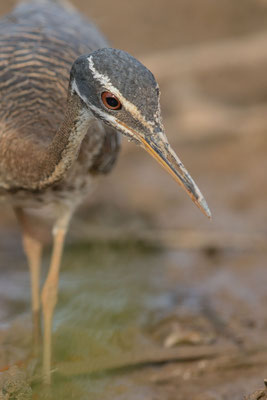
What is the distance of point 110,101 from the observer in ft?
9.96

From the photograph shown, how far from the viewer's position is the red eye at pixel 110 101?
9.88 ft

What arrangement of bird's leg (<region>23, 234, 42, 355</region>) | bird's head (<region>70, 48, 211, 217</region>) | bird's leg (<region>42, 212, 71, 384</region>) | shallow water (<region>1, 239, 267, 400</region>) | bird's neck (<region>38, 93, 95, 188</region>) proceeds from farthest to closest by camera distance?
bird's leg (<region>23, 234, 42, 355</region>) < bird's leg (<region>42, 212, 71, 384</region>) < shallow water (<region>1, 239, 267, 400</region>) < bird's neck (<region>38, 93, 95, 188</region>) < bird's head (<region>70, 48, 211, 217</region>)

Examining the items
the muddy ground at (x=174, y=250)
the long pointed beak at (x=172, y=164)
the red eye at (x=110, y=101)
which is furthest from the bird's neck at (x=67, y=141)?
the muddy ground at (x=174, y=250)

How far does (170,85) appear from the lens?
6824 millimetres

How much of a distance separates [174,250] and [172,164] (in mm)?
2543

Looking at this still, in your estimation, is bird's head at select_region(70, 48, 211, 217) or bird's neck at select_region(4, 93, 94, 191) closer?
bird's head at select_region(70, 48, 211, 217)

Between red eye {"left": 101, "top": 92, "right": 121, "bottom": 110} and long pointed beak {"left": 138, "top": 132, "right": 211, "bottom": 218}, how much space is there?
18 centimetres

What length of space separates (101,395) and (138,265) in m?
1.78

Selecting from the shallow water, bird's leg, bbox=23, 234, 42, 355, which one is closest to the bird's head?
the shallow water

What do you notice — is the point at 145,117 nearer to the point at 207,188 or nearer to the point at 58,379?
the point at 58,379

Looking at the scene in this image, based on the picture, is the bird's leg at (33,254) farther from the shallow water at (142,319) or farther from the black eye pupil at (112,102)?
the black eye pupil at (112,102)

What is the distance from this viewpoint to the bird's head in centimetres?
297

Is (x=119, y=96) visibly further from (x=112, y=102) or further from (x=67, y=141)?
(x=67, y=141)

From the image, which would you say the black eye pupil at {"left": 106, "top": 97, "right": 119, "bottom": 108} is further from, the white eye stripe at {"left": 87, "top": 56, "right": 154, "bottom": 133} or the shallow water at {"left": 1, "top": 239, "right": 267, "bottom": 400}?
the shallow water at {"left": 1, "top": 239, "right": 267, "bottom": 400}
